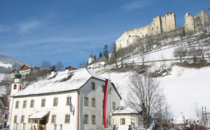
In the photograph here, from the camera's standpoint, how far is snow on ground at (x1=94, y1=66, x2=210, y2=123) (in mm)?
35166

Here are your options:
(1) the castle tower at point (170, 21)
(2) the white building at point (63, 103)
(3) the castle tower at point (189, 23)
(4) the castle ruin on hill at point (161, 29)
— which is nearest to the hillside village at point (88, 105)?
(2) the white building at point (63, 103)

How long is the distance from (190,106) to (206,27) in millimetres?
79826

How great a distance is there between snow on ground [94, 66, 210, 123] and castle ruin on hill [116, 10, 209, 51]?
56238mm

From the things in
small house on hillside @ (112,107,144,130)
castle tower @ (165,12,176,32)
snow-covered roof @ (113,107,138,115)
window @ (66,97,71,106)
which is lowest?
small house on hillside @ (112,107,144,130)

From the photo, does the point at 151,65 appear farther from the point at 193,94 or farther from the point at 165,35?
the point at 165,35

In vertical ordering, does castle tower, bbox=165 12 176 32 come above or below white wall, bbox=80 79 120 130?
above

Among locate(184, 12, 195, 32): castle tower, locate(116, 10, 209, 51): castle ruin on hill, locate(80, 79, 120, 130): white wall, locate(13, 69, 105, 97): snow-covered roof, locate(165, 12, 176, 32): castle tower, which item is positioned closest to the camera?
locate(80, 79, 120, 130): white wall

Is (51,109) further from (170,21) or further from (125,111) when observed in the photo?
(170,21)

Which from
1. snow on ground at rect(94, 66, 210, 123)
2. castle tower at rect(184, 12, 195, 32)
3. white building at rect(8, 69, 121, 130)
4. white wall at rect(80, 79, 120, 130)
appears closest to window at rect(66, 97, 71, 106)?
white building at rect(8, 69, 121, 130)

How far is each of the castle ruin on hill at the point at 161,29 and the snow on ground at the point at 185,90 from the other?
56238mm

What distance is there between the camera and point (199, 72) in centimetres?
5672

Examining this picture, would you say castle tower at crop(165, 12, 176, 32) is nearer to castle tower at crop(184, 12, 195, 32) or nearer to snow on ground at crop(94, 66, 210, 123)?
castle tower at crop(184, 12, 195, 32)

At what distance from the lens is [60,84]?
32938 mm

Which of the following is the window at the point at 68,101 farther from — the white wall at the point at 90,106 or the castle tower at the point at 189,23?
the castle tower at the point at 189,23
